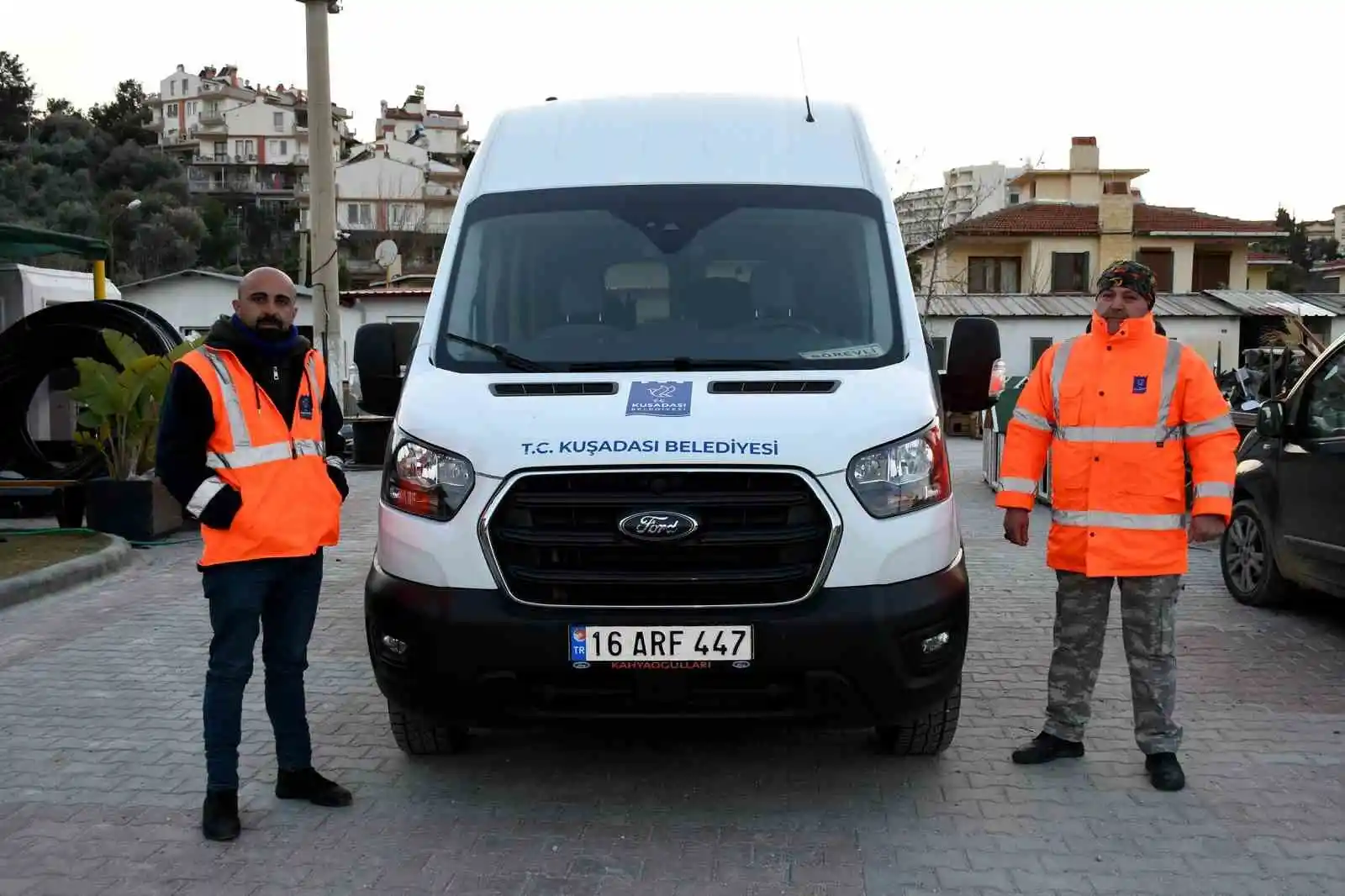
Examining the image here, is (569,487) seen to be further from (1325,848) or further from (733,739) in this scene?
(1325,848)

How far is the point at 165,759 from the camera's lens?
530 cm

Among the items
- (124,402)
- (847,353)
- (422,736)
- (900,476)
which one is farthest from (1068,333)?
(900,476)

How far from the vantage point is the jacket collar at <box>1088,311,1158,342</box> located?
486 cm

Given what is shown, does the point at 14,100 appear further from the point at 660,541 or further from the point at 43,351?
the point at 660,541

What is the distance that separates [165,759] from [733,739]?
2284mm

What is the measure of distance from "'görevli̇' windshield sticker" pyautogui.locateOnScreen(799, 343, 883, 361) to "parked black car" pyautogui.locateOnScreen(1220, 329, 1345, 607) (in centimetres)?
359

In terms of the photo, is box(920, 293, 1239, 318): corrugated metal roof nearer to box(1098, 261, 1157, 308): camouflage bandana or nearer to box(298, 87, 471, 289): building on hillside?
box(298, 87, 471, 289): building on hillside

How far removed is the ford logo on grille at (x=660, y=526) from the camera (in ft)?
13.5

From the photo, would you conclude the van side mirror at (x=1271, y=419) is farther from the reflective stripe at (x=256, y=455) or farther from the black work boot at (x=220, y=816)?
the black work boot at (x=220, y=816)

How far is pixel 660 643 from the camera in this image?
4.13 metres

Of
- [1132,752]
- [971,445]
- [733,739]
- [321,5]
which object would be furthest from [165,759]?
[971,445]

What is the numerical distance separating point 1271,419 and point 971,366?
10.7ft

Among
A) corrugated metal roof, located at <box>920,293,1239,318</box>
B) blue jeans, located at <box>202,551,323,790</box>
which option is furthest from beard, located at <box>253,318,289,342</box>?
corrugated metal roof, located at <box>920,293,1239,318</box>

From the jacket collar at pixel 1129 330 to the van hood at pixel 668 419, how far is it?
0.82 m
